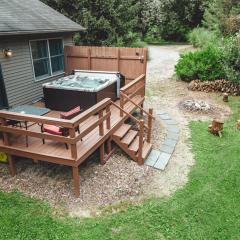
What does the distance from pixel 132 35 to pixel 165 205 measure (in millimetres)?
15722

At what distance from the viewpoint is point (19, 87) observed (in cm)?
863

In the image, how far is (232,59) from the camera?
12742 millimetres

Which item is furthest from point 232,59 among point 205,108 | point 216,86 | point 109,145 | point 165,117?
point 109,145

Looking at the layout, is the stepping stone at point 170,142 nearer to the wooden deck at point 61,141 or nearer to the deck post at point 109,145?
the wooden deck at point 61,141

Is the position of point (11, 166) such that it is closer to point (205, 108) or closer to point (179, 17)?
point (205, 108)

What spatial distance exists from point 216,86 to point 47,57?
8.18m

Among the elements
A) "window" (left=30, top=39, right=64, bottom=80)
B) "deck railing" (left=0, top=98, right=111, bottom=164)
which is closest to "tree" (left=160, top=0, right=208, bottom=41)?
"window" (left=30, top=39, right=64, bottom=80)

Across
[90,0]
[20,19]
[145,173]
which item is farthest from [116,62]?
[90,0]

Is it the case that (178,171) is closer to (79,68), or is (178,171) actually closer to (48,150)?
(48,150)

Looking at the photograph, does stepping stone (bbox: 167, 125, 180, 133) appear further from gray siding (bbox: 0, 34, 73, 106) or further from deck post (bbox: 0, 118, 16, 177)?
deck post (bbox: 0, 118, 16, 177)

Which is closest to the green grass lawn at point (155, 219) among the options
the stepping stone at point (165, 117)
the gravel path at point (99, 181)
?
the gravel path at point (99, 181)

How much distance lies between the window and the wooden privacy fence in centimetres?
30

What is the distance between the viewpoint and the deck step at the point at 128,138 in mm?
7335

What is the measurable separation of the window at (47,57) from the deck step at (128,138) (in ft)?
12.9
